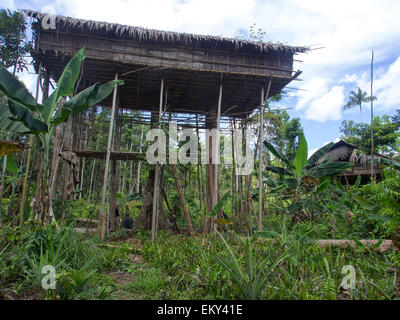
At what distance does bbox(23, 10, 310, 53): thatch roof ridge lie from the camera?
27.0 feet

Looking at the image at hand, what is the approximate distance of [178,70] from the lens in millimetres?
8812

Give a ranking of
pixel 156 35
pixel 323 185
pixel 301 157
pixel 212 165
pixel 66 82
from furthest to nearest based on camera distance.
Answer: pixel 212 165 < pixel 156 35 < pixel 301 157 < pixel 323 185 < pixel 66 82

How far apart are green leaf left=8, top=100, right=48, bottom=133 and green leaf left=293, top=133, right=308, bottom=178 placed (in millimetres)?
5950

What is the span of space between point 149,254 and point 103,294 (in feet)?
8.86

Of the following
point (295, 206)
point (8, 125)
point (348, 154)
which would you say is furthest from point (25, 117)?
point (348, 154)

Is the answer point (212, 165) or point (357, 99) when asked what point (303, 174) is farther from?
point (357, 99)

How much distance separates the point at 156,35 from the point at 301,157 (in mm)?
5801

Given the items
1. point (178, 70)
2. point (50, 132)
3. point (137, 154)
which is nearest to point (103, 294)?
point (50, 132)

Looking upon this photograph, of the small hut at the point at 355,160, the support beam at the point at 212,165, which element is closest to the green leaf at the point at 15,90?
the support beam at the point at 212,165

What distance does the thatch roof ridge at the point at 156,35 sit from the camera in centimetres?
823

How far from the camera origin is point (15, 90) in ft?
16.7

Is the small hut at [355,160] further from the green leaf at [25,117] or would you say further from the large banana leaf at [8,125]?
the large banana leaf at [8,125]

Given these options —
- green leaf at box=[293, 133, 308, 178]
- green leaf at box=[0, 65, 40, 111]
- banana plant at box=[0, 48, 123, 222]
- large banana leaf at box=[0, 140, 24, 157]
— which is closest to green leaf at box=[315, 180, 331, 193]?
green leaf at box=[293, 133, 308, 178]
